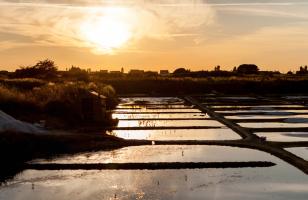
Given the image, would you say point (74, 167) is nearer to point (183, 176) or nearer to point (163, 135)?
point (183, 176)

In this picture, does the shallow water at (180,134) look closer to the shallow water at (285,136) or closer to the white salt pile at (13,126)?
the shallow water at (285,136)

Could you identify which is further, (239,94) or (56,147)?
(239,94)

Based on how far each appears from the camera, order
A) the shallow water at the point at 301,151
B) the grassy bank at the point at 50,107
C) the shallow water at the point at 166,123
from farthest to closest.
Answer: the shallow water at the point at 166,123
the grassy bank at the point at 50,107
the shallow water at the point at 301,151

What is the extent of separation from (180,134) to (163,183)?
661 cm

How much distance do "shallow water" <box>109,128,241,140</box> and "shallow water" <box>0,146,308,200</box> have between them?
329 cm

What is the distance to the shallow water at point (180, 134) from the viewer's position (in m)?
14.5

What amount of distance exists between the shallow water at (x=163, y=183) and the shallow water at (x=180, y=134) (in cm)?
329

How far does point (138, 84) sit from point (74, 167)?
3355 centimetres

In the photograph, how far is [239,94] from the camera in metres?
40.6

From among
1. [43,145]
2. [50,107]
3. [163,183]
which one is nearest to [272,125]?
[50,107]

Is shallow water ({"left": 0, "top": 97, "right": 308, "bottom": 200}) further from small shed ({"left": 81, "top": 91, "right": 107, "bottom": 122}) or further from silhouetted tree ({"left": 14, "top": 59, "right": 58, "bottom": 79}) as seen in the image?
silhouetted tree ({"left": 14, "top": 59, "right": 58, "bottom": 79})

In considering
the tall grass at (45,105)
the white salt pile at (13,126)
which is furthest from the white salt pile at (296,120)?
the white salt pile at (13,126)

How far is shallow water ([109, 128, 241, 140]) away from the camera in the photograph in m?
14.5

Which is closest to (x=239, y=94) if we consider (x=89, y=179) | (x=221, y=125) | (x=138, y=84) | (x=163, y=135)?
(x=138, y=84)
